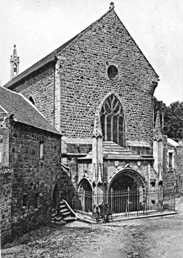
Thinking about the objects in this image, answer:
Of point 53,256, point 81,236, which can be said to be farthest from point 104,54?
point 53,256

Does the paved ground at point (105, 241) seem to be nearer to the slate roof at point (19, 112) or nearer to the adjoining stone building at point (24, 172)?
the adjoining stone building at point (24, 172)

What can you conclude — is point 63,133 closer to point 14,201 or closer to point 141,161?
point 141,161

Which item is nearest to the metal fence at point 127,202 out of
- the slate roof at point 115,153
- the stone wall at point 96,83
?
the slate roof at point 115,153

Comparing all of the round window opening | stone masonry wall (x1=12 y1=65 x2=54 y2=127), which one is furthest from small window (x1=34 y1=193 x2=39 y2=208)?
the round window opening

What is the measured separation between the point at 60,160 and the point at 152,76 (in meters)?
11.0

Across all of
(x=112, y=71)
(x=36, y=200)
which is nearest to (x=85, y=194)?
(x=36, y=200)

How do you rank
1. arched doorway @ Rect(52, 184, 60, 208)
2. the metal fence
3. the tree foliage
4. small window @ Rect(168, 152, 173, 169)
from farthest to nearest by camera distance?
the tree foliage < small window @ Rect(168, 152, 173, 169) < the metal fence < arched doorway @ Rect(52, 184, 60, 208)

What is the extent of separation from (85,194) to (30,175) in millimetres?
5788

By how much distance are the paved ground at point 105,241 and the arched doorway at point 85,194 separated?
7.44 feet

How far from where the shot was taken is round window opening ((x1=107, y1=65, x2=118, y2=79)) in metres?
23.3

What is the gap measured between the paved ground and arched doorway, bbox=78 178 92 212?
7.44ft

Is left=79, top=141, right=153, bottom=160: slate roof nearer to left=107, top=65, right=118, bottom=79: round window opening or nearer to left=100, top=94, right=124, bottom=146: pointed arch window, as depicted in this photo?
left=100, top=94, right=124, bottom=146: pointed arch window

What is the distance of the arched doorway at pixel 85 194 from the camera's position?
19531mm

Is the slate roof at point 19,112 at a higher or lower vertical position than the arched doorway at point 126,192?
higher
